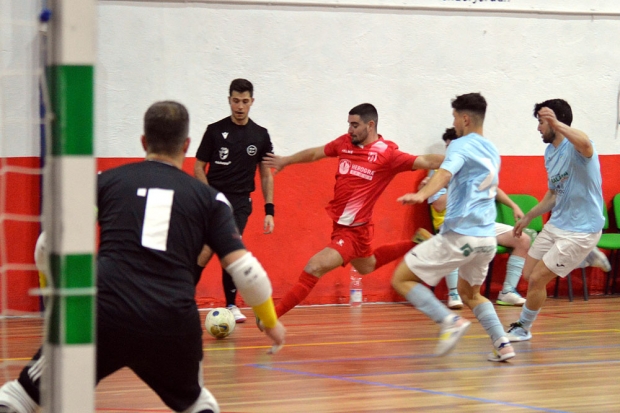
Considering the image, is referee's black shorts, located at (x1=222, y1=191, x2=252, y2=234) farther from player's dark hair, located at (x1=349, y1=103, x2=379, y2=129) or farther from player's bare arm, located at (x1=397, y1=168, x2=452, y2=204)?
player's bare arm, located at (x1=397, y1=168, x2=452, y2=204)

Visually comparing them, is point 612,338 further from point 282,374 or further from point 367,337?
point 282,374

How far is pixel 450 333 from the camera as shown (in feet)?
20.1

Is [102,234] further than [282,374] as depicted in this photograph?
No

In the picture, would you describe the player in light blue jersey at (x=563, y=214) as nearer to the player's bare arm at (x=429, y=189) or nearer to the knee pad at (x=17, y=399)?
the player's bare arm at (x=429, y=189)

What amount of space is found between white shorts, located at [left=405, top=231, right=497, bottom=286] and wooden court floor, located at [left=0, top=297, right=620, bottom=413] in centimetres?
64

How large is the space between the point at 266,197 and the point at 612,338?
10.7 feet

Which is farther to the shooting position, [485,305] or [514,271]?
[514,271]

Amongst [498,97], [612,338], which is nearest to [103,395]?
[612,338]

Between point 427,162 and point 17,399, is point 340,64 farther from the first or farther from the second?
point 17,399

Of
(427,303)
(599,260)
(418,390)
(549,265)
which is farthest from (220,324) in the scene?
(599,260)

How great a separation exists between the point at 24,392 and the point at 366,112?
4.40 m

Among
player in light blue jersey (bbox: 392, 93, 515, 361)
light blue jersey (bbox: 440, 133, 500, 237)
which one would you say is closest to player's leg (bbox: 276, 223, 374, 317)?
player in light blue jersey (bbox: 392, 93, 515, 361)

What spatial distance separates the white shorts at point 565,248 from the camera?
7105mm

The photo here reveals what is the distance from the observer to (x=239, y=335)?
7.65 m
